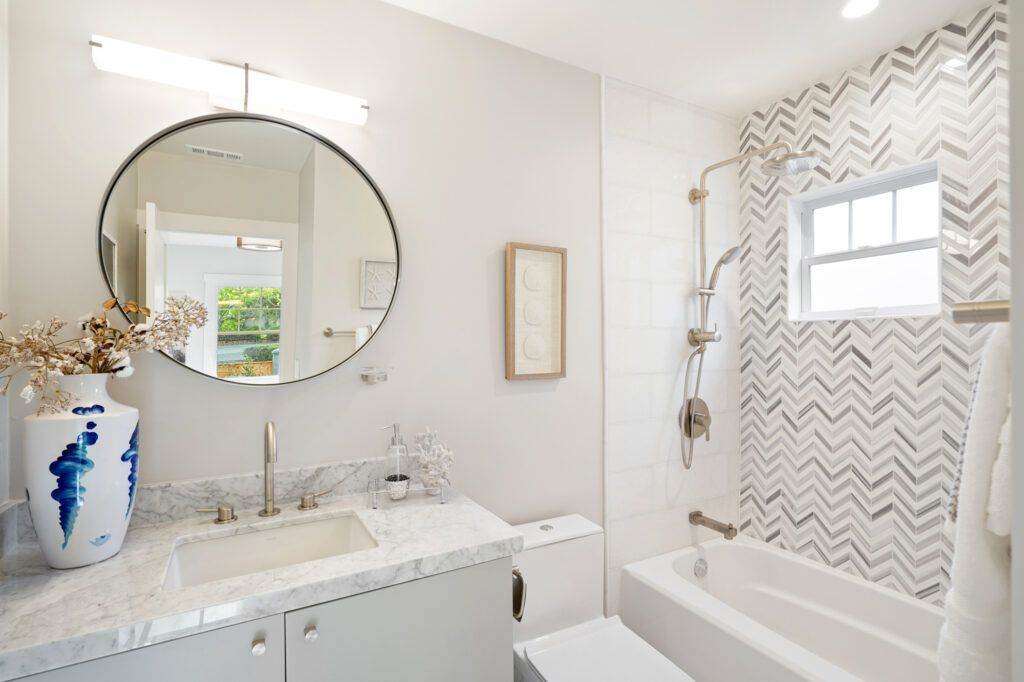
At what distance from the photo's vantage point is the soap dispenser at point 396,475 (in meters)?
1.55

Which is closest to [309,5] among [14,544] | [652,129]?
[652,129]

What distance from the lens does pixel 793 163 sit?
194 cm

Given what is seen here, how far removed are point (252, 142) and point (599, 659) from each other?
1930 mm

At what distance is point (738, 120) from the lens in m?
2.68

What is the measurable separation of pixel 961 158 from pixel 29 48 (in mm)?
2926

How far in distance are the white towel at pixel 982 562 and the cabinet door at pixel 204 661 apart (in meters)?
1.13

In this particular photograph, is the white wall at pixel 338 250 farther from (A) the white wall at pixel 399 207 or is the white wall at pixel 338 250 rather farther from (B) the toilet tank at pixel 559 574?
(B) the toilet tank at pixel 559 574

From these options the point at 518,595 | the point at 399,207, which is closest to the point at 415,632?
the point at 518,595

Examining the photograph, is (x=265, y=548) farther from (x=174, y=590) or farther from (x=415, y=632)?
(x=415, y=632)

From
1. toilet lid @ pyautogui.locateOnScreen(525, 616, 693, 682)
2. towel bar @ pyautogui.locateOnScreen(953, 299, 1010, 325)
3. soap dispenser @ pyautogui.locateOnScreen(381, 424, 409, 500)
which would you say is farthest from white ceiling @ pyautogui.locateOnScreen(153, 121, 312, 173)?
toilet lid @ pyautogui.locateOnScreen(525, 616, 693, 682)

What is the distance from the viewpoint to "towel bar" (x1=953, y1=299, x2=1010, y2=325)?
0.68 metres

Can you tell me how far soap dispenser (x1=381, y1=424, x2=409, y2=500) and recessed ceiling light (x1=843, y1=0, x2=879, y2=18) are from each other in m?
2.12

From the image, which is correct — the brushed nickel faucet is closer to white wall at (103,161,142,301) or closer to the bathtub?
white wall at (103,161,142,301)

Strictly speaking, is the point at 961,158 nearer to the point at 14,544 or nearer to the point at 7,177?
the point at 7,177
